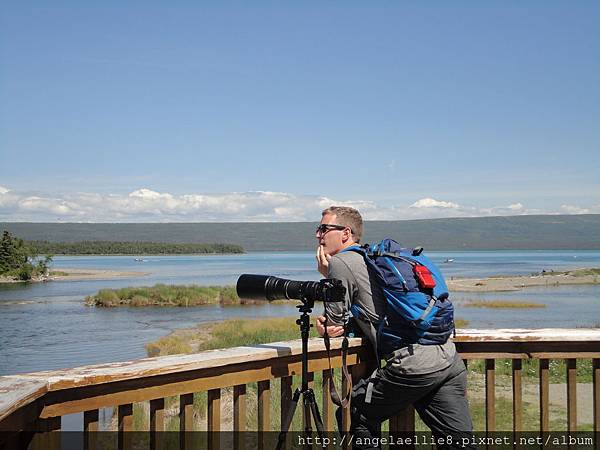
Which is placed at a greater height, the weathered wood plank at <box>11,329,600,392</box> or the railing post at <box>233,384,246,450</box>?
the weathered wood plank at <box>11,329,600,392</box>

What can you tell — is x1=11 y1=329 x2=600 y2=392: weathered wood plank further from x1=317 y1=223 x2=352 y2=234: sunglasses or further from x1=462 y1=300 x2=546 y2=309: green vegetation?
x1=462 y1=300 x2=546 y2=309: green vegetation

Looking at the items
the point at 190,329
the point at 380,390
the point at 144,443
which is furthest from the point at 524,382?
the point at 190,329

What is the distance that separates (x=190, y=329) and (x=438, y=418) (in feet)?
70.5

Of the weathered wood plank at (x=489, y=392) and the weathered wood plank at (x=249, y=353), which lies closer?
the weathered wood plank at (x=249, y=353)

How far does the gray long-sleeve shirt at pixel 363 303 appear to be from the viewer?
2548mm

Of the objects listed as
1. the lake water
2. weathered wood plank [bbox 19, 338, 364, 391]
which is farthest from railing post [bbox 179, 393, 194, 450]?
the lake water

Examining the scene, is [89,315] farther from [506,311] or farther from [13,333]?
[506,311]

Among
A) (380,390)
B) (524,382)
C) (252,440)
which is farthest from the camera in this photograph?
(524,382)

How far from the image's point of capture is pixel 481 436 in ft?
10.3

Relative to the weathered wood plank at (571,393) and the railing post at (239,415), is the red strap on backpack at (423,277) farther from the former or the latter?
the weathered wood plank at (571,393)

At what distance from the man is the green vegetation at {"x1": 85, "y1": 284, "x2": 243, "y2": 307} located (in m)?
32.3

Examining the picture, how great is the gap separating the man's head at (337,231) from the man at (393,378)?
0.13 metres

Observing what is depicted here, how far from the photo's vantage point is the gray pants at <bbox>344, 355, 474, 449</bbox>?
8.50ft

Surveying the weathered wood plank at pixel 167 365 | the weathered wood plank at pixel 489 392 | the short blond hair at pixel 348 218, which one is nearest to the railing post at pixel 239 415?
the weathered wood plank at pixel 167 365
